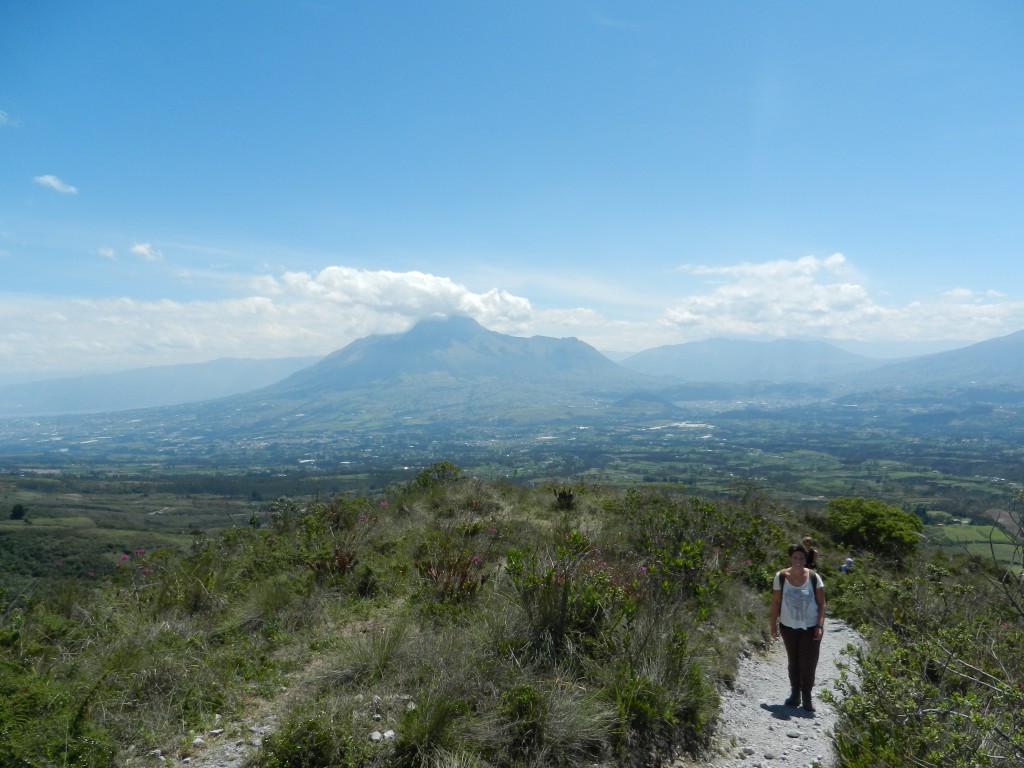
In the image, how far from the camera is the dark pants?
5.28 meters

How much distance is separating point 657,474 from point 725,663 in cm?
6963

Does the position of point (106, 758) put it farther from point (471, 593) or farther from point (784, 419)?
point (784, 419)

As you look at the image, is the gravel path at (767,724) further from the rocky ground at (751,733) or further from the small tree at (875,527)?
the small tree at (875,527)

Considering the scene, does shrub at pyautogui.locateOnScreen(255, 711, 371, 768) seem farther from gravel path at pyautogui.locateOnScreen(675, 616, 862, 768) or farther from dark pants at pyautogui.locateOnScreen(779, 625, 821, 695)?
dark pants at pyautogui.locateOnScreen(779, 625, 821, 695)

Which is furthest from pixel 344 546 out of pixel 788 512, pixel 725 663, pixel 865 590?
pixel 788 512

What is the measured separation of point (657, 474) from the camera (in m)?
72.2

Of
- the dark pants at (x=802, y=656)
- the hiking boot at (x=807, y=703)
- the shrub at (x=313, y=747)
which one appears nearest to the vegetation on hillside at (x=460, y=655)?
the shrub at (x=313, y=747)

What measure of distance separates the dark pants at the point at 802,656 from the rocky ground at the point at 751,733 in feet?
0.82

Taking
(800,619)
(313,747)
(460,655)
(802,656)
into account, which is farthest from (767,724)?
(313,747)

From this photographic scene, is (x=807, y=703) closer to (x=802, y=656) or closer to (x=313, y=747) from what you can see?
(x=802, y=656)

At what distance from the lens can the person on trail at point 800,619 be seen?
5312 millimetres

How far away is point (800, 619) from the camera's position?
5547mm

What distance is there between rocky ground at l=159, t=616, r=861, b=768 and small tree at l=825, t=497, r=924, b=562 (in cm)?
738

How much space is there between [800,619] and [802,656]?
14.7 inches
